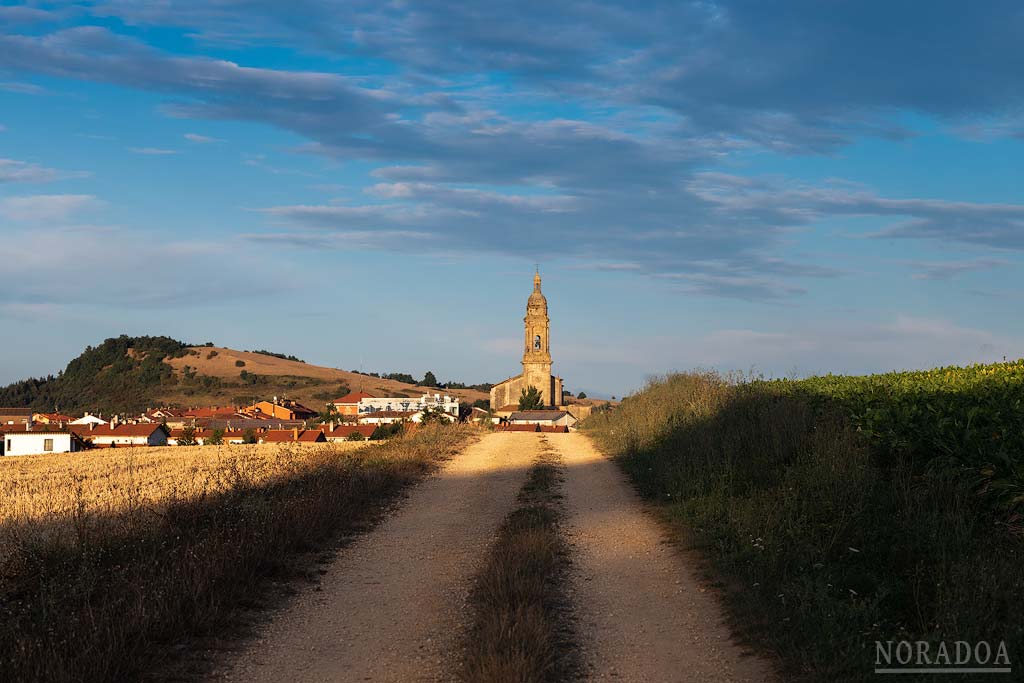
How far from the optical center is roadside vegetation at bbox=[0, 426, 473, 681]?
6.83 meters

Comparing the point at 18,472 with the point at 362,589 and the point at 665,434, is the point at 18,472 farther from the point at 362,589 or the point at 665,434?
the point at 362,589

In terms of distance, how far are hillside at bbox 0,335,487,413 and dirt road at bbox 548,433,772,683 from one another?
144 meters

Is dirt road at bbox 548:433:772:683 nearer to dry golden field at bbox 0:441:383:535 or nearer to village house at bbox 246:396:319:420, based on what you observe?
dry golden field at bbox 0:441:383:535

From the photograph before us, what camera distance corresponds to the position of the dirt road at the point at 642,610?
6.89 m

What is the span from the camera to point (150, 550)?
33.2ft

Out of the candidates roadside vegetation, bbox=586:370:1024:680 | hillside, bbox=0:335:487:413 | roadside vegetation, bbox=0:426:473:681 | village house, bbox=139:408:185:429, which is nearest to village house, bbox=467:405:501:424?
roadside vegetation, bbox=0:426:473:681

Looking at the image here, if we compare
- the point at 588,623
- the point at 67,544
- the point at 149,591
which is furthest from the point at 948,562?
the point at 67,544

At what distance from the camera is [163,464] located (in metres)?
22.4

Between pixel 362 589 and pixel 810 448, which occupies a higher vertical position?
pixel 810 448

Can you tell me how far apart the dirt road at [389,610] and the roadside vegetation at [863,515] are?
8.99 ft

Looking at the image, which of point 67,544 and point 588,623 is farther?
point 67,544

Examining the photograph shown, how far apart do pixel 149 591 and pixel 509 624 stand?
3.41 meters

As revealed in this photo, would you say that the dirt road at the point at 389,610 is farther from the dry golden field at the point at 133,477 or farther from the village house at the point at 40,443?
the village house at the point at 40,443

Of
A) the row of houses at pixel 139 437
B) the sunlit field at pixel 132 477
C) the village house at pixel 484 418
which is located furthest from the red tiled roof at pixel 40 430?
the sunlit field at pixel 132 477
